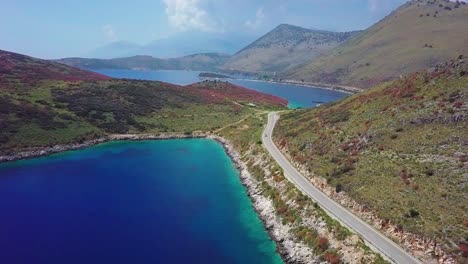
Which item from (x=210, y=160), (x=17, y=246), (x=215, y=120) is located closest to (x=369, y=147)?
(x=210, y=160)

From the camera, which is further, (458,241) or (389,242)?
(389,242)

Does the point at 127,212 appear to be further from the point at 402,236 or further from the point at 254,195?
Result: the point at 402,236

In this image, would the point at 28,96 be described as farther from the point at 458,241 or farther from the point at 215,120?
the point at 458,241

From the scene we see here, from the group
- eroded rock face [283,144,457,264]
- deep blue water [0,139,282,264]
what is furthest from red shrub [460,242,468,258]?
deep blue water [0,139,282,264]

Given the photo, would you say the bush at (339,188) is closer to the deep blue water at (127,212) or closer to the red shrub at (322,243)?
the red shrub at (322,243)

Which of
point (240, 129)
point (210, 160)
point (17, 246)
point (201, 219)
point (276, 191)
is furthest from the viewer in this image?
point (240, 129)

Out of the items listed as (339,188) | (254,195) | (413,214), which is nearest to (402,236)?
(413,214)
